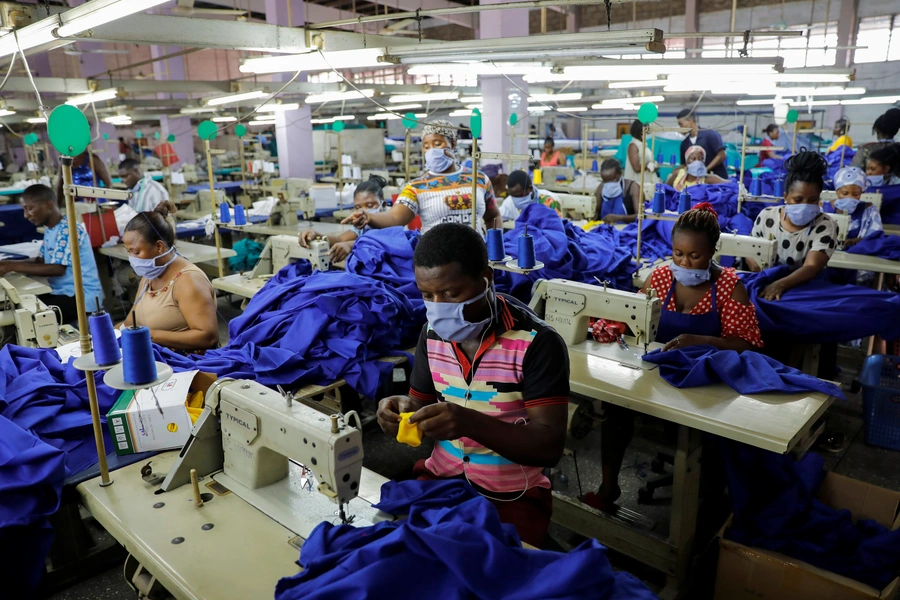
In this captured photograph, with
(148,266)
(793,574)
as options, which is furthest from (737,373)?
(148,266)

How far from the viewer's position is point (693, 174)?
22.5ft

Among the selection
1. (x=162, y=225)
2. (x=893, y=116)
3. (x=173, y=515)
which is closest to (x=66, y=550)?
(x=173, y=515)

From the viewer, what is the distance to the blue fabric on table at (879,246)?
15.2 ft

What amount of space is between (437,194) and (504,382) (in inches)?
96.4

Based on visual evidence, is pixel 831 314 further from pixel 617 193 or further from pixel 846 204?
pixel 617 193

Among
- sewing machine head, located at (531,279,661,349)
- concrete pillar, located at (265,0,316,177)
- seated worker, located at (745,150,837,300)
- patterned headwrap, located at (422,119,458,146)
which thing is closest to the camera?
sewing machine head, located at (531,279,661,349)

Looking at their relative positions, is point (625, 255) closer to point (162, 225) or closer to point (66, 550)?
point (162, 225)

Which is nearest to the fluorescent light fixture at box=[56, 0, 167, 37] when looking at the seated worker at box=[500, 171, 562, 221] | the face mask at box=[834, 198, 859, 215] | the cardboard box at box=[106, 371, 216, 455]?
the cardboard box at box=[106, 371, 216, 455]

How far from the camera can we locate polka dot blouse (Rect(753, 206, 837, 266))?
3.65 meters

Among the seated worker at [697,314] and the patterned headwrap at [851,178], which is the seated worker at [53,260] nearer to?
the seated worker at [697,314]

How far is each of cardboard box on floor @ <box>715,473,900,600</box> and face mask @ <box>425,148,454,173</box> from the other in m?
2.56

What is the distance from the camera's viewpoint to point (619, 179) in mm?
6551

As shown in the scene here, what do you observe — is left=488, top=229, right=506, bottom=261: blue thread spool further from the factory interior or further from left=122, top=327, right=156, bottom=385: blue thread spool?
left=122, top=327, right=156, bottom=385: blue thread spool

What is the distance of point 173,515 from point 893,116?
740cm
